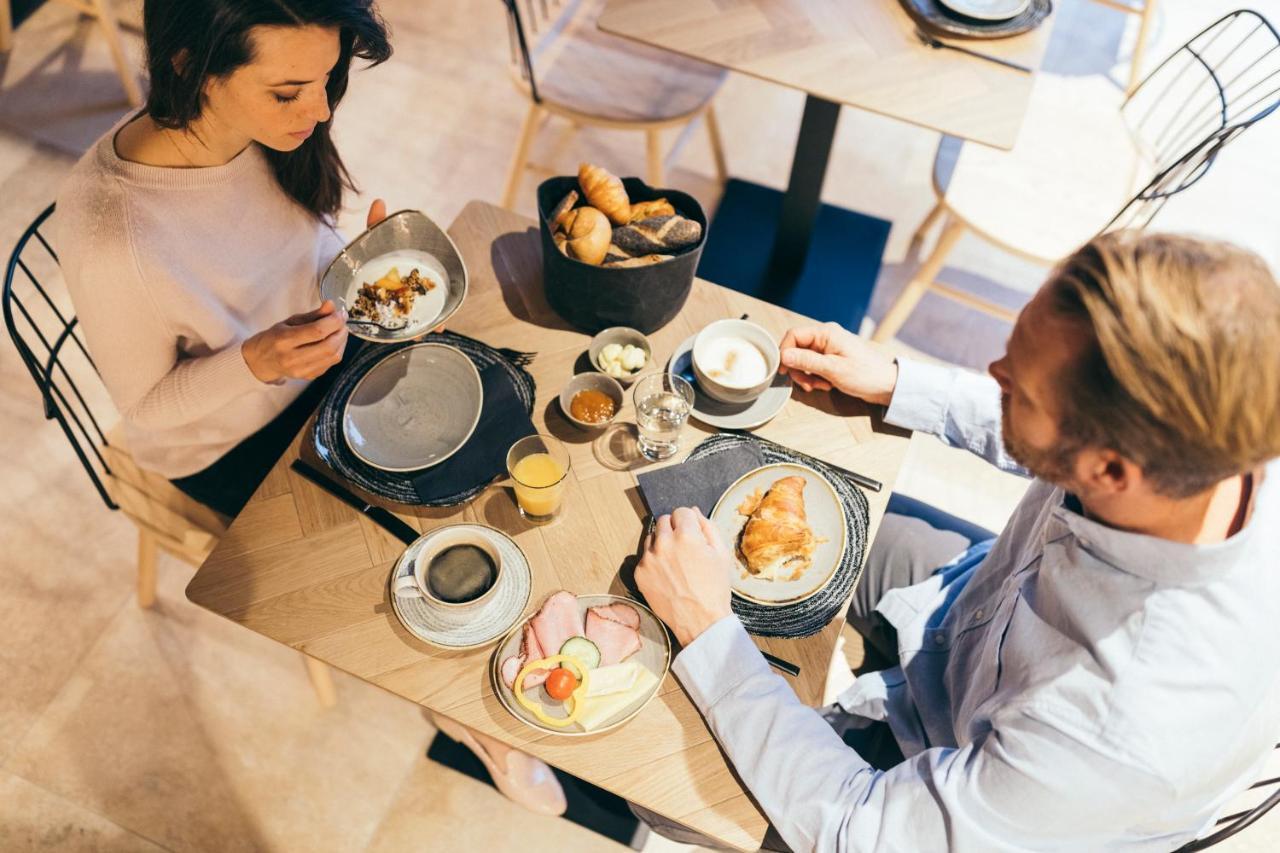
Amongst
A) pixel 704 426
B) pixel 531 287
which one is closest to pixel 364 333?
pixel 531 287

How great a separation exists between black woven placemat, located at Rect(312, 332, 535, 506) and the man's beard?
0.75 meters

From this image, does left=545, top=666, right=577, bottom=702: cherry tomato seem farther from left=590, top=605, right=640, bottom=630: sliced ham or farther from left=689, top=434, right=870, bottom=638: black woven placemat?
left=689, top=434, right=870, bottom=638: black woven placemat

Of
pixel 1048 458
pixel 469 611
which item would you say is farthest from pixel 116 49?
→ pixel 1048 458

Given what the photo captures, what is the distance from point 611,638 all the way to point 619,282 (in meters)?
0.57

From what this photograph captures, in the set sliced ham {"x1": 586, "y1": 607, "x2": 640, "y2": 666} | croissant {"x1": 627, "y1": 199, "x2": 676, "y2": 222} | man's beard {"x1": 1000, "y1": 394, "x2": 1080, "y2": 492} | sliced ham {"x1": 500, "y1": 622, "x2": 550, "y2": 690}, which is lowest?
sliced ham {"x1": 500, "y1": 622, "x2": 550, "y2": 690}

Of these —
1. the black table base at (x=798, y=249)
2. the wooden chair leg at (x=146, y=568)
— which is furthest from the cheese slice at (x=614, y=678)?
the black table base at (x=798, y=249)

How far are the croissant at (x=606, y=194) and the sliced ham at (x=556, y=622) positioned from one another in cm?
64

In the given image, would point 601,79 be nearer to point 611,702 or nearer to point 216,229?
point 216,229

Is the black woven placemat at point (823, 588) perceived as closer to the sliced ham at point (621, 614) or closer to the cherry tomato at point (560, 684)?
the sliced ham at point (621, 614)

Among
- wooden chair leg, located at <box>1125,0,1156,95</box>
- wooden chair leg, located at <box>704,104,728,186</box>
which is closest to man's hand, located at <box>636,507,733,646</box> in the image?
wooden chair leg, located at <box>704,104,728,186</box>

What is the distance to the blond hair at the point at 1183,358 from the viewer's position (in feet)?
3.01

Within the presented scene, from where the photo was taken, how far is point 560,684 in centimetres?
121

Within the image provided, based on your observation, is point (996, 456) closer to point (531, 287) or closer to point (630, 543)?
point (630, 543)

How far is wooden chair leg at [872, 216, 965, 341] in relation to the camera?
241 centimetres
